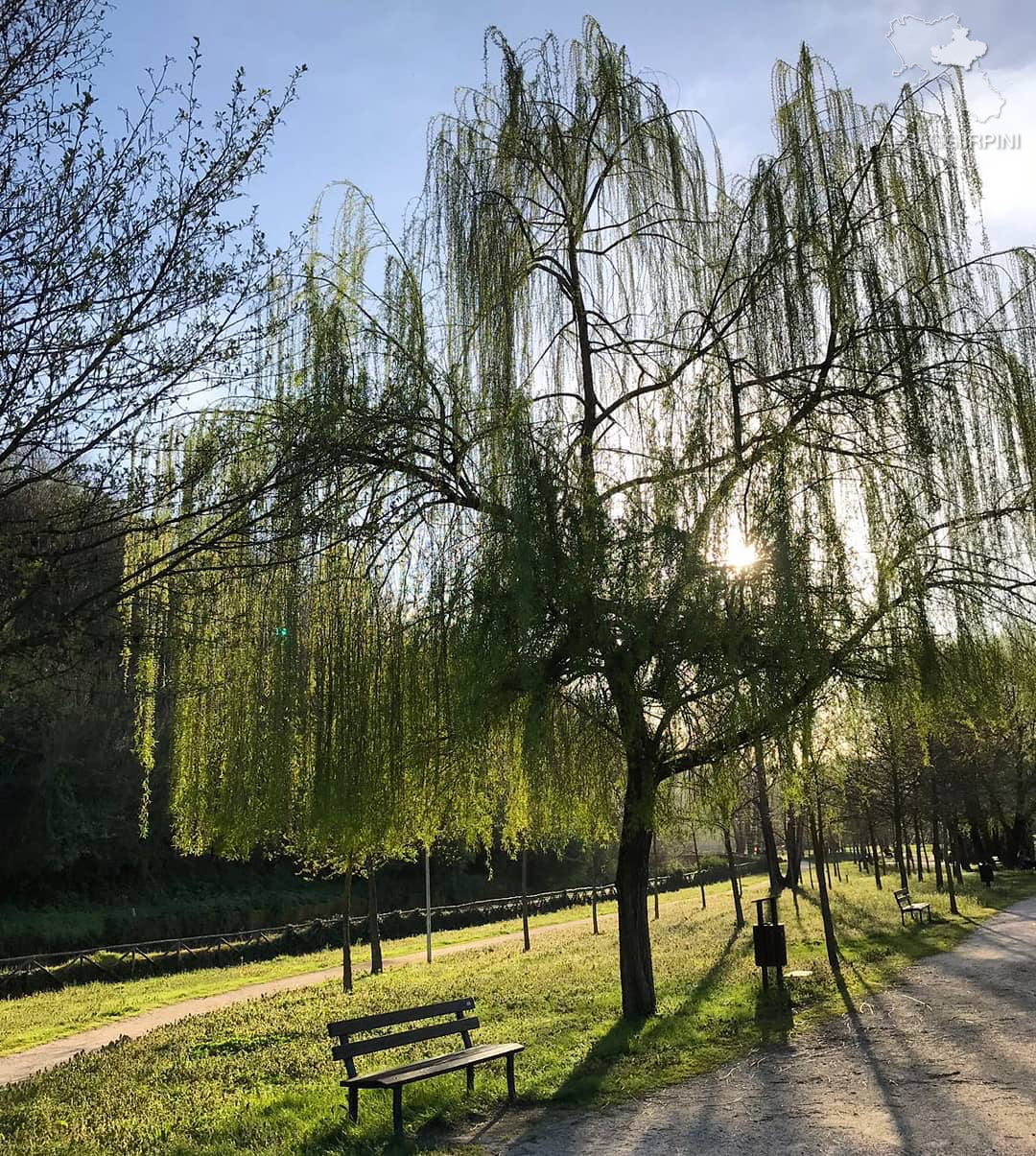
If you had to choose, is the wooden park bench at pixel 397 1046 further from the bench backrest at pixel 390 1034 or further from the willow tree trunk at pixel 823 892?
the willow tree trunk at pixel 823 892

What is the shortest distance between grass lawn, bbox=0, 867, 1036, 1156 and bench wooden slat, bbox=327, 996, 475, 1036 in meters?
0.55

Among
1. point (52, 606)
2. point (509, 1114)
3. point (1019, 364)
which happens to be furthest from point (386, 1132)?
point (1019, 364)

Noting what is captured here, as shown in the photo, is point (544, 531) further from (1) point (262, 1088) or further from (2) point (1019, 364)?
(1) point (262, 1088)

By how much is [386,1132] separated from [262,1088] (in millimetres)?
2500

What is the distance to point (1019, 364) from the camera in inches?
335

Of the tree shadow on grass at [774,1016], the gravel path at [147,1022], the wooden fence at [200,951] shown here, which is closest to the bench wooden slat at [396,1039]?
the tree shadow on grass at [774,1016]

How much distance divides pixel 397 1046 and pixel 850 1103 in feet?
11.4

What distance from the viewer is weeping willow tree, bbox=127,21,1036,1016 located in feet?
24.4

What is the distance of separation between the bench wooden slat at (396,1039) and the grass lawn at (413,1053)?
0.43 m

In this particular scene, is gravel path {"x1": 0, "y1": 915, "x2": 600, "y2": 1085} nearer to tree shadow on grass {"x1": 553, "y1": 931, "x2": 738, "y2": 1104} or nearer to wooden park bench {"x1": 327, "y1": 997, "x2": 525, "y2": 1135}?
wooden park bench {"x1": 327, "y1": 997, "x2": 525, "y2": 1135}

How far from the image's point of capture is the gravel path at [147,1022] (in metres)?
12.8

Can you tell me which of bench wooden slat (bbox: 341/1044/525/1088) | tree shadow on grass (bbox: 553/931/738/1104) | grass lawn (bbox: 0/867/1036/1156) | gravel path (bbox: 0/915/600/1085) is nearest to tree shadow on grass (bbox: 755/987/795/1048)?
grass lawn (bbox: 0/867/1036/1156)

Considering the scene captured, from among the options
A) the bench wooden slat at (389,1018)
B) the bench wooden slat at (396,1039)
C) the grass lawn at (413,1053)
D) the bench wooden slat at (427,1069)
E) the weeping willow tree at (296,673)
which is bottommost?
the grass lawn at (413,1053)

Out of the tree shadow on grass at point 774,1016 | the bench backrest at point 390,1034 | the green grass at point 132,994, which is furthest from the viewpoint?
the green grass at point 132,994
